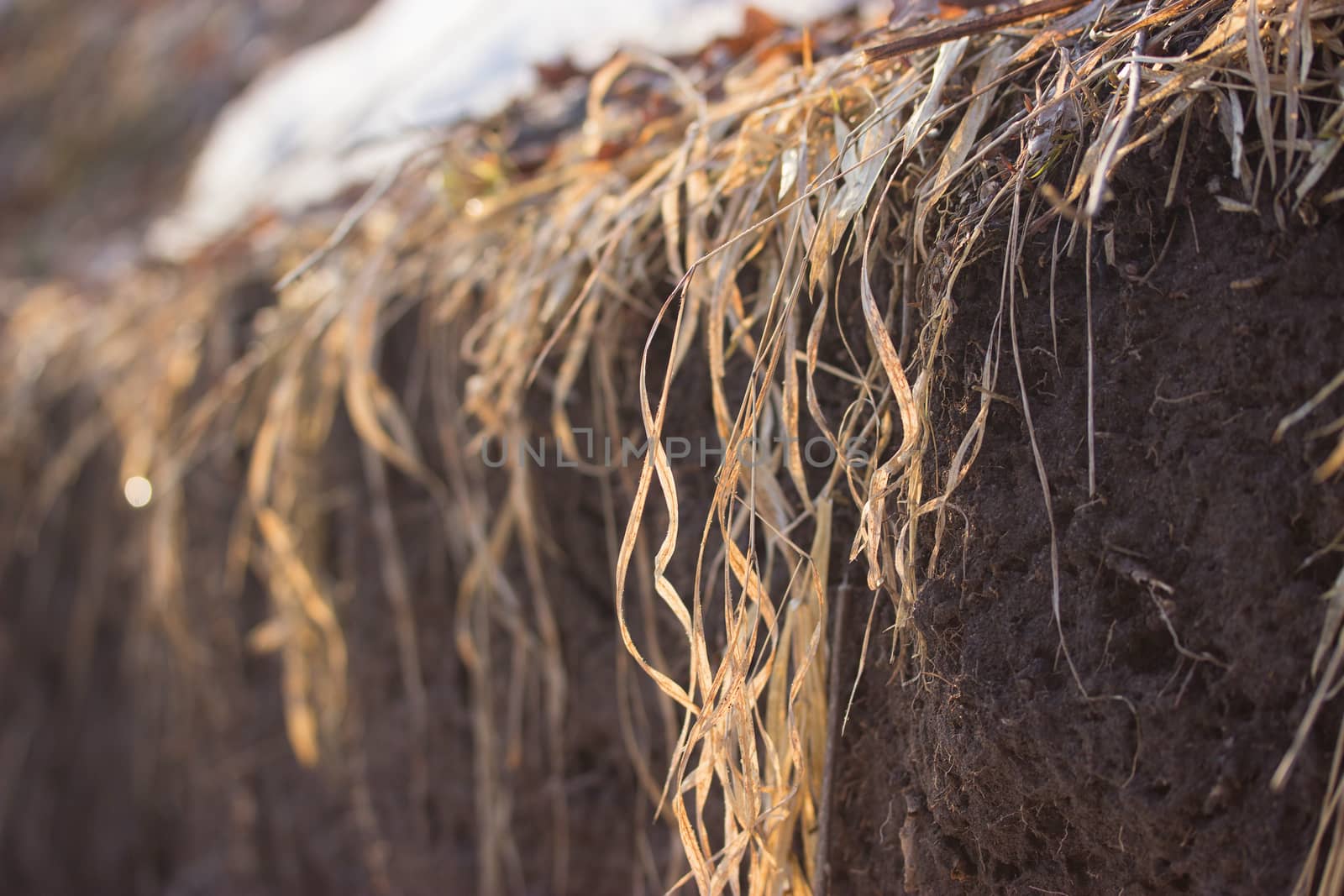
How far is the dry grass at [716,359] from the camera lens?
84cm

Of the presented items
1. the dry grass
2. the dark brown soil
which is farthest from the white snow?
the dark brown soil

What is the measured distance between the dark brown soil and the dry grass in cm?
3

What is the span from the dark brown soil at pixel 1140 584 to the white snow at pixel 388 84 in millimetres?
934

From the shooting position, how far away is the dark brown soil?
74cm

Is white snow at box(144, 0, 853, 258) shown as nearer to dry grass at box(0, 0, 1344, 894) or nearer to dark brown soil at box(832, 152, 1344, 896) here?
dry grass at box(0, 0, 1344, 894)

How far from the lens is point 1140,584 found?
0.81 m

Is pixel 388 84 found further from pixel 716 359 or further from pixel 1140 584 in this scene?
pixel 1140 584

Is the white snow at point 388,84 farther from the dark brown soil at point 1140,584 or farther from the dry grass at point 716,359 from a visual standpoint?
the dark brown soil at point 1140,584

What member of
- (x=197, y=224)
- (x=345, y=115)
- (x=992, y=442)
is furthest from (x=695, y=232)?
(x=197, y=224)

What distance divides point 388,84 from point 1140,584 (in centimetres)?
215

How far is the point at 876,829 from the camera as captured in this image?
1.03 m

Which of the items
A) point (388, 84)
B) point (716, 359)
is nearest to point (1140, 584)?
point (716, 359)

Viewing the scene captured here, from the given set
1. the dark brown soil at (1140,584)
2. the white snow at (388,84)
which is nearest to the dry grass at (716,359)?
the dark brown soil at (1140,584)

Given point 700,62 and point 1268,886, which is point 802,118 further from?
point 1268,886
